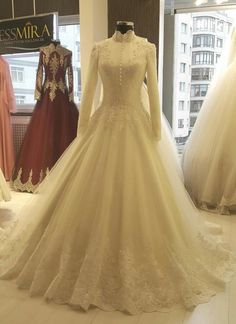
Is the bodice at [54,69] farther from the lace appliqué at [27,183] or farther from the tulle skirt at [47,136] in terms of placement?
the lace appliqué at [27,183]

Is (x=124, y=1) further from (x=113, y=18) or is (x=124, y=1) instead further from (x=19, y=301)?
(x=19, y=301)

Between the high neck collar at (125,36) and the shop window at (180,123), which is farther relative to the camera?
the shop window at (180,123)

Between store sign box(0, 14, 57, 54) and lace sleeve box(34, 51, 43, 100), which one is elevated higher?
store sign box(0, 14, 57, 54)

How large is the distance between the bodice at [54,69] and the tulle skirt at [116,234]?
197cm

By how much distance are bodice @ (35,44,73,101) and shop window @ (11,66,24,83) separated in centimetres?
108

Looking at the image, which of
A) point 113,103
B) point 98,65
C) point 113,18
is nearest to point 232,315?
point 113,103

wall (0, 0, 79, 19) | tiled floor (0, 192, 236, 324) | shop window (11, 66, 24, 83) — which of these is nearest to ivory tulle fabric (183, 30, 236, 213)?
tiled floor (0, 192, 236, 324)

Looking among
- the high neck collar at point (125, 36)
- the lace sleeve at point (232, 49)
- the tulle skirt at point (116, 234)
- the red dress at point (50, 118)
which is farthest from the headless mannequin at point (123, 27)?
Answer: the red dress at point (50, 118)

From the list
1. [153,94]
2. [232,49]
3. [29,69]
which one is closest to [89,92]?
[153,94]

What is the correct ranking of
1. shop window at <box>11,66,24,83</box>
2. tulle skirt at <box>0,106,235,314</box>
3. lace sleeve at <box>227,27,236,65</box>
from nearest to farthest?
tulle skirt at <box>0,106,235,314</box> → lace sleeve at <box>227,27,236,65</box> → shop window at <box>11,66,24,83</box>

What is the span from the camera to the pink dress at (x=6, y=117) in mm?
4398

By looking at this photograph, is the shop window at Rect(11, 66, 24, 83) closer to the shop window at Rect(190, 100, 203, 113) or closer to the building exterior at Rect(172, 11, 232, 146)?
the building exterior at Rect(172, 11, 232, 146)

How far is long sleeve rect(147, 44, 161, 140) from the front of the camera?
79.8 inches

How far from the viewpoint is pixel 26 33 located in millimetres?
4281
